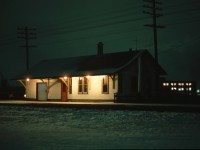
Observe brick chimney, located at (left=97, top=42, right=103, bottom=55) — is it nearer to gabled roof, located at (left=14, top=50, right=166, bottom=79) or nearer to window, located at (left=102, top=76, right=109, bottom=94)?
gabled roof, located at (left=14, top=50, right=166, bottom=79)

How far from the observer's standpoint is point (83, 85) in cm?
4103

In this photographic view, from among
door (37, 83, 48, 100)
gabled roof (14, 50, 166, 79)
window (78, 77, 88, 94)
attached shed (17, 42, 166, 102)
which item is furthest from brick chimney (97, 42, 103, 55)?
door (37, 83, 48, 100)

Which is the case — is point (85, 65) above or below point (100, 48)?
below

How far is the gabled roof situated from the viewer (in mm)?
39688

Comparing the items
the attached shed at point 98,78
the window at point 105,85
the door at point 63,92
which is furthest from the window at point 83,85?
the window at point 105,85

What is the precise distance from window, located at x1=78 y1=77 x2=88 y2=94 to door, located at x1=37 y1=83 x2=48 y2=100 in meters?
5.42

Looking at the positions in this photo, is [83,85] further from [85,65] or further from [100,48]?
[100,48]

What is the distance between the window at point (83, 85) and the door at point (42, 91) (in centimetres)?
542

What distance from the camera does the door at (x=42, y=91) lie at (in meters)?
45.4

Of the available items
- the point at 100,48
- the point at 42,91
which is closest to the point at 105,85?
the point at 100,48

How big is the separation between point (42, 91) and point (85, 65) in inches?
230

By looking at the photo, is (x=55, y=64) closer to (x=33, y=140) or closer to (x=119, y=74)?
(x=119, y=74)

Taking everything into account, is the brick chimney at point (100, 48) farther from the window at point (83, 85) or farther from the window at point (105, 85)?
the window at point (105, 85)

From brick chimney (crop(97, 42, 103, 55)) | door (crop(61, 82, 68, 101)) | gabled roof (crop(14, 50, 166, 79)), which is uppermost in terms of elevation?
brick chimney (crop(97, 42, 103, 55))
